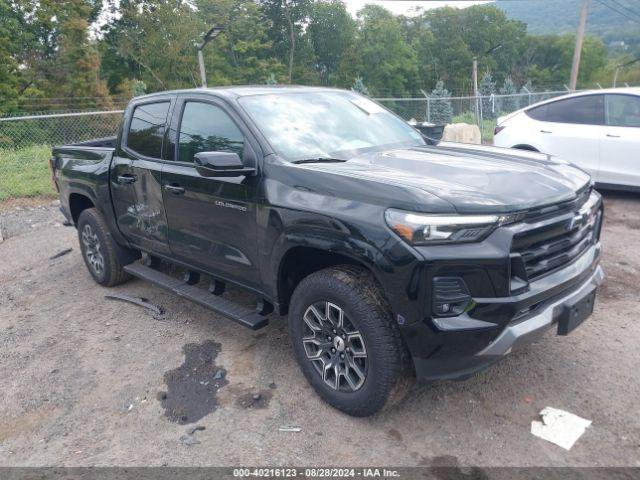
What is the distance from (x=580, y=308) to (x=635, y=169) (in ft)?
16.2

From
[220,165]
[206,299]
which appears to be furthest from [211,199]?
[206,299]

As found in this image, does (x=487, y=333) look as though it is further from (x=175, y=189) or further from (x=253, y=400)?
(x=175, y=189)

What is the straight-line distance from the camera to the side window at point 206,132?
3658 mm

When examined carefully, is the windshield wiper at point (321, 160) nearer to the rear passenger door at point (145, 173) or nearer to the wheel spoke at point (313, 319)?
the wheel spoke at point (313, 319)

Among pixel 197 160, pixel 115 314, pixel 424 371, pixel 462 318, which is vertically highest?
pixel 197 160

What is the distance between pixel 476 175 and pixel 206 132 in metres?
1.98

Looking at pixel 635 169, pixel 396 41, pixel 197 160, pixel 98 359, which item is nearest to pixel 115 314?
pixel 98 359

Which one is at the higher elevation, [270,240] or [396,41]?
[396,41]

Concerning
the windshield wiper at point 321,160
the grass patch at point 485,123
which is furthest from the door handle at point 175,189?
the grass patch at point 485,123

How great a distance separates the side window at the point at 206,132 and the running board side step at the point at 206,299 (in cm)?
103

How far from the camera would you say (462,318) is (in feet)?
8.52

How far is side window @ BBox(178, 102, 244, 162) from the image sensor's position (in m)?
3.66

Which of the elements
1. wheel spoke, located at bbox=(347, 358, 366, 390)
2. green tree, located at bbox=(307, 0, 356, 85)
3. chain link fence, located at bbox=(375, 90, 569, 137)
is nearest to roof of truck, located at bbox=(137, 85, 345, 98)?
wheel spoke, located at bbox=(347, 358, 366, 390)

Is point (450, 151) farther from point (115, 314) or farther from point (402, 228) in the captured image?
point (115, 314)
